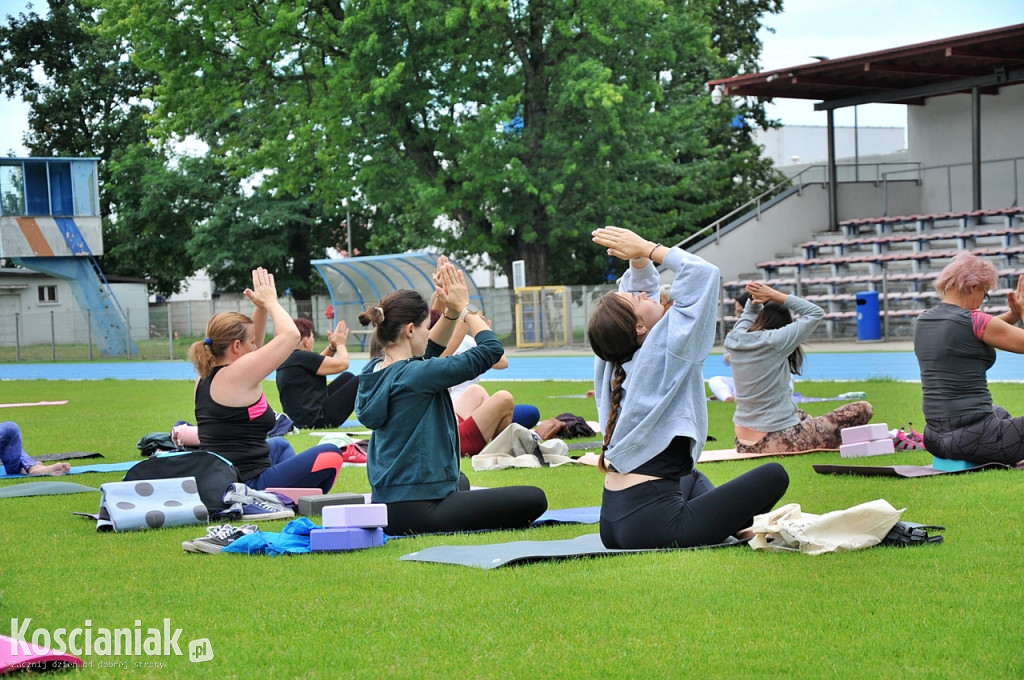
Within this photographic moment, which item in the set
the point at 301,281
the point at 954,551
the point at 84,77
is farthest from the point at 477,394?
the point at 84,77

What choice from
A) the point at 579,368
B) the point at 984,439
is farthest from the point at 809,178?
the point at 984,439

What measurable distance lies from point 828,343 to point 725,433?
651 inches

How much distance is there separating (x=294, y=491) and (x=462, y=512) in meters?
1.73

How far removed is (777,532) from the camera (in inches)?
209

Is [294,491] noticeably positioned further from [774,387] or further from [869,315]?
[869,315]

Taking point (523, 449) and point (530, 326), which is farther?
point (530, 326)

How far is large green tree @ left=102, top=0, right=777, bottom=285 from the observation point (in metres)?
30.4

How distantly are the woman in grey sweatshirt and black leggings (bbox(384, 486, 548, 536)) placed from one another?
3190mm

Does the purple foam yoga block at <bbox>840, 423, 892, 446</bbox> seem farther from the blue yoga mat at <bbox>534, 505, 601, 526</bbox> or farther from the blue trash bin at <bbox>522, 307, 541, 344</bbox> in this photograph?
the blue trash bin at <bbox>522, 307, 541, 344</bbox>

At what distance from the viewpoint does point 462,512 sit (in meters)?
6.21

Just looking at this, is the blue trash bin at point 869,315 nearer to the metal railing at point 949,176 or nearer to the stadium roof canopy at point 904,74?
the stadium roof canopy at point 904,74

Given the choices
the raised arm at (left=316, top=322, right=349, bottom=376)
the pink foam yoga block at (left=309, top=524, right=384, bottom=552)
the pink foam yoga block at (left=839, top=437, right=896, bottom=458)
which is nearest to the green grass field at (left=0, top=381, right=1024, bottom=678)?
the pink foam yoga block at (left=309, top=524, right=384, bottom=552)

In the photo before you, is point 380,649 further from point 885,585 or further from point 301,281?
point 301,281

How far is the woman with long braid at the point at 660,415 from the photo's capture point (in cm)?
514
